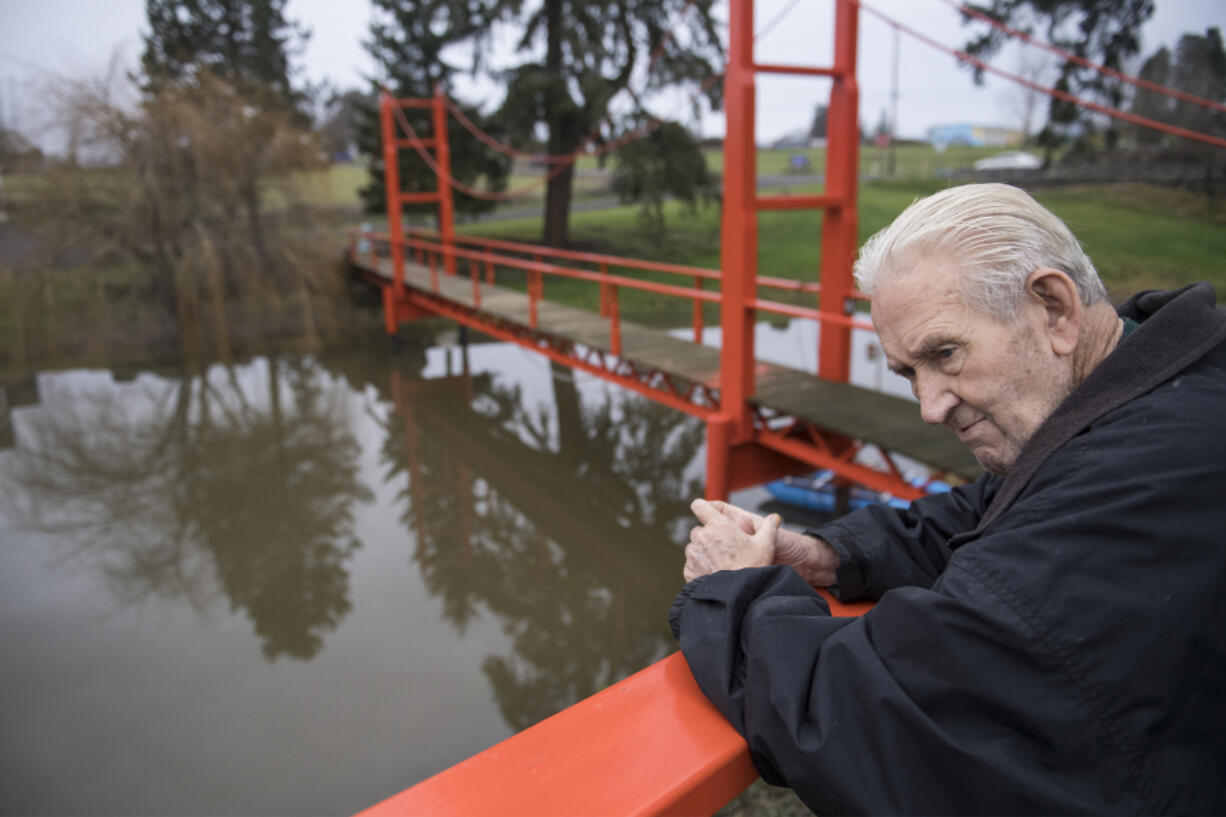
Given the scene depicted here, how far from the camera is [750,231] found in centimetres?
491

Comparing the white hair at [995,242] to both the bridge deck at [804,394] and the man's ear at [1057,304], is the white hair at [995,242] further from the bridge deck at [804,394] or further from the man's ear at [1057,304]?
the bridge deck at [804,394]

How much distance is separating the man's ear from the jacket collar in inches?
3.1

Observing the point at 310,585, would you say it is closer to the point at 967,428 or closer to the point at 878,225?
the point at 878,225

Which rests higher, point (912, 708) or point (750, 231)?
point (750, 231)

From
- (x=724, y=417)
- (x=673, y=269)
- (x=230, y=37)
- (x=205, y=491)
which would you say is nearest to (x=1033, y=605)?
(x=724, y=417)

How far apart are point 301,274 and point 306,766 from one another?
33.8 feet

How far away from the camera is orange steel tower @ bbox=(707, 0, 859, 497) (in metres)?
4.79

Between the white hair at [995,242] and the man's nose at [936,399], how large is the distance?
111 millimetres

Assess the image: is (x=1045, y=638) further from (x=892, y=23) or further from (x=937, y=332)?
(x=892, y=23)

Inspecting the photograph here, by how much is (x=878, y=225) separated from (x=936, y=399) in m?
5.97

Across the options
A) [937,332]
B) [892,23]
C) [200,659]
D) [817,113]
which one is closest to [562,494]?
[200,659]

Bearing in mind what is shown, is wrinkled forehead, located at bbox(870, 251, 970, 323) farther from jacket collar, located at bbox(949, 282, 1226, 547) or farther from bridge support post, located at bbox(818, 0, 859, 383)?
bridge support post, located at bbox(818, 0, 859, 383)

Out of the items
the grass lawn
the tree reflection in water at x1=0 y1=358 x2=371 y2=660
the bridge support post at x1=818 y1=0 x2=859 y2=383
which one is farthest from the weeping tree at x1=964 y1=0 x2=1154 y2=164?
the tree reflection in water at x1=0 y1=358 x2=371 y2=660

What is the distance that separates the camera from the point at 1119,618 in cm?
63
